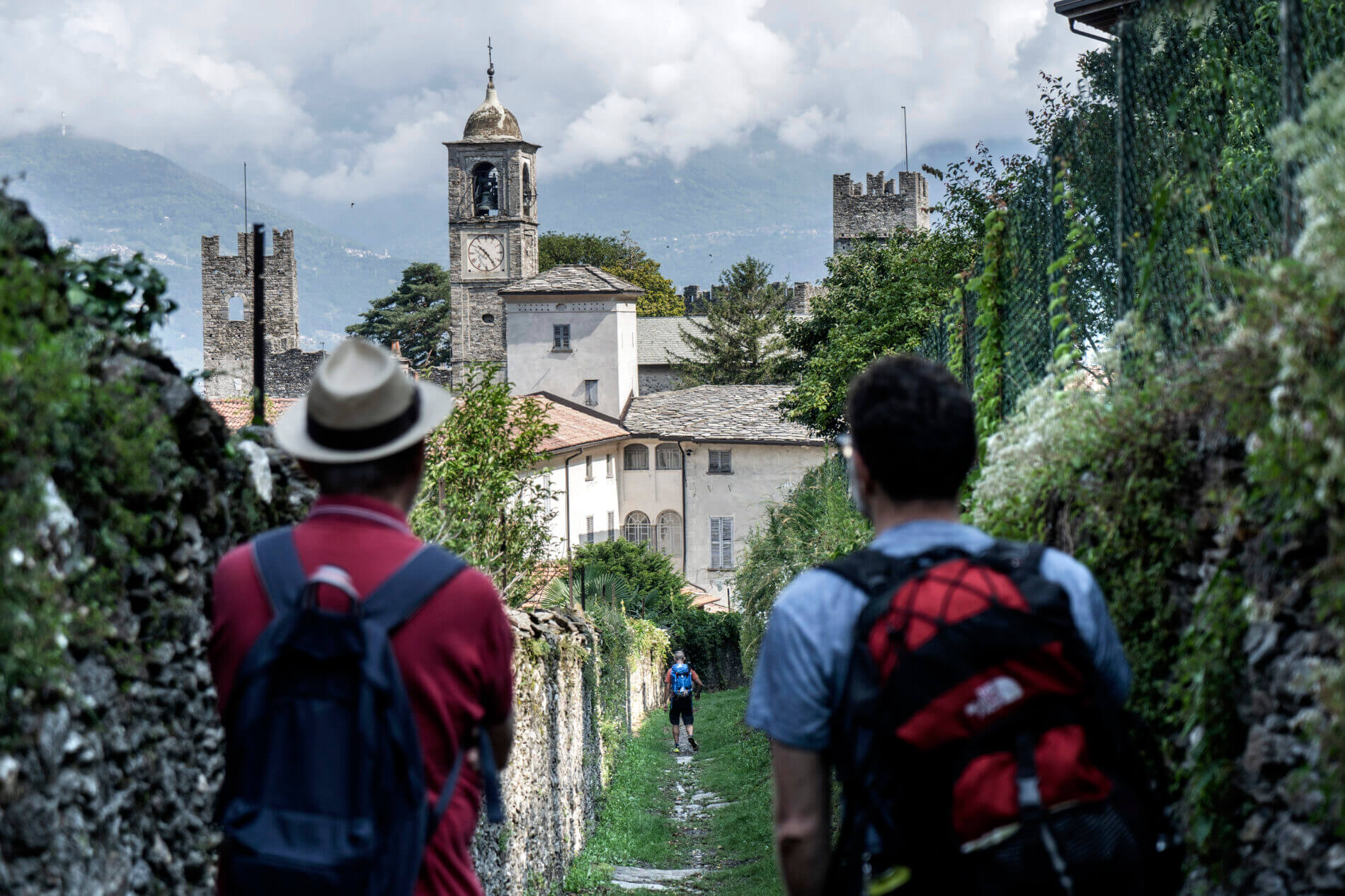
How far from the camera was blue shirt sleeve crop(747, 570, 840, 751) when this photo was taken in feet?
7.34

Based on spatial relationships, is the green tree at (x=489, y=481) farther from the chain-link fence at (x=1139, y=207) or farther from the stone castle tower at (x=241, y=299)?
the stone castle tower at (x=241, y=299)

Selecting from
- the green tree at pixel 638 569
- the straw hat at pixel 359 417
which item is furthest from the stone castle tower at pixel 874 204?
the straw hat at pixel 359 417

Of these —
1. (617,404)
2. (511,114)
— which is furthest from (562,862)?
(511,114)

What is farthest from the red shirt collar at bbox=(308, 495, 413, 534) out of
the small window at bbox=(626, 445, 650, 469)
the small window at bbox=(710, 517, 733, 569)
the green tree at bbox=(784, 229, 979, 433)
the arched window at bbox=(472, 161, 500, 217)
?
the arched window at bbox=(472, 161, 500, 217)

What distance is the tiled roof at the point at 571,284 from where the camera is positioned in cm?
5075

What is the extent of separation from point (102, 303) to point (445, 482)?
7.55m

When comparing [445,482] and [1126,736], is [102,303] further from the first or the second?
[445,482]

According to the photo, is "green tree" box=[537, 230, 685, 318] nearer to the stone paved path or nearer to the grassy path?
the grassy path

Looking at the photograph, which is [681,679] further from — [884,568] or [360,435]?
[884,568]

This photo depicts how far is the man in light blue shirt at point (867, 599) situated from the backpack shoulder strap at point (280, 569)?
2.83ft

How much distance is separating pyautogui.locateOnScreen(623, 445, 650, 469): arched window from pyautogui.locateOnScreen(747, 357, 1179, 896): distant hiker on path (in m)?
45.4

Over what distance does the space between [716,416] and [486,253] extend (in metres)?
16.2

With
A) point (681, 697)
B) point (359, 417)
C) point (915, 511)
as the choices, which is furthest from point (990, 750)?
point (681, 697)

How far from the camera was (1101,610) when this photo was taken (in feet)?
7.46
